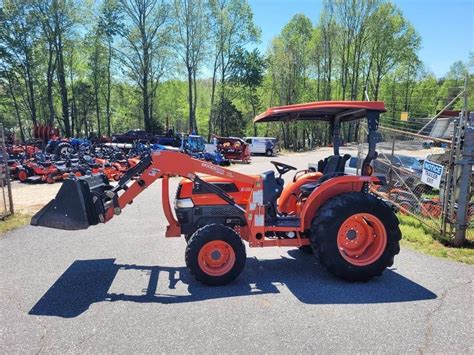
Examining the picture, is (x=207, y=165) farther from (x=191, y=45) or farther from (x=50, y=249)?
(x=191, y=45)

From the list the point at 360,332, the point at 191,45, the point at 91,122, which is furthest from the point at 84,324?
the point at 91,122

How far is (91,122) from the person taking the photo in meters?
55.0

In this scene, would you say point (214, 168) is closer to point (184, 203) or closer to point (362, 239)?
point (184, 203)

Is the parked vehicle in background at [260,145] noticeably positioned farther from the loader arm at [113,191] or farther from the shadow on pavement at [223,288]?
the loader arm at [113,191]

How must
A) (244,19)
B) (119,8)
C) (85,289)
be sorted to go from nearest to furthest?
(85,289) < (119,8) < (244,19)

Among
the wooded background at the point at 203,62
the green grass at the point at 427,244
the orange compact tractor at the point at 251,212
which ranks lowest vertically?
the green grass at the point at 427,244

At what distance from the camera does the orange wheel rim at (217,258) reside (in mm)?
4676

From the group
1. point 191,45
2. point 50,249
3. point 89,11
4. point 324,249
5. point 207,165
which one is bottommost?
point 50,249

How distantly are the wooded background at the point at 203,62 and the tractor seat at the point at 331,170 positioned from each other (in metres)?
32.8

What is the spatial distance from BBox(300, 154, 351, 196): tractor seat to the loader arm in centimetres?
80

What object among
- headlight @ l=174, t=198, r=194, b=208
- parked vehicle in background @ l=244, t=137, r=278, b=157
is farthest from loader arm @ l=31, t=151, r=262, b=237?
parked vehicle in background @ l=244, t=137, r=278, b=157

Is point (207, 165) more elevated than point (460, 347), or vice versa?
point (207, 165)

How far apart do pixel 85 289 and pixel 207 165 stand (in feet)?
7.16

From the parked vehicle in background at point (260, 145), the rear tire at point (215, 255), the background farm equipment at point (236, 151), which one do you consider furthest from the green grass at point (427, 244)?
the parked vehicle in background at point (260, 145)
